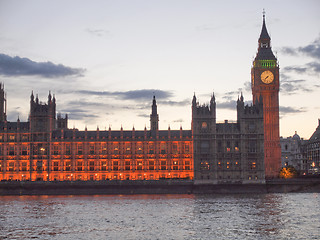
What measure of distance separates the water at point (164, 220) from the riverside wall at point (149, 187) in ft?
118

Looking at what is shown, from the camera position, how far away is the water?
8181 cm

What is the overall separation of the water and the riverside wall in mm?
36110

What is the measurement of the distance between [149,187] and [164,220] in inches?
2812

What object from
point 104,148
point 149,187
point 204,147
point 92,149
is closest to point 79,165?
point 92,149

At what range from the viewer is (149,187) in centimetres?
16950

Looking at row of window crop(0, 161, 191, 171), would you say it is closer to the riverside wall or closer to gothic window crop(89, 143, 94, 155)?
gothic window crop(89, 143, 94, 155)

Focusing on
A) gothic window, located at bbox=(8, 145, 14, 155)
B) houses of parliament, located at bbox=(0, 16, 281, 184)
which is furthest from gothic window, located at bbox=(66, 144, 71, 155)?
gothic window, located at bbox=(8, 145, 14, 155)

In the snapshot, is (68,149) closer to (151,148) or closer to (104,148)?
(104,148)

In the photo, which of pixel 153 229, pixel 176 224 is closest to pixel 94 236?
pixel 153 229

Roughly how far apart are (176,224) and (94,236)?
17280 millimetres

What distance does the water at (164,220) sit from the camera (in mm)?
81812

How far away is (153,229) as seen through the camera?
8762cm

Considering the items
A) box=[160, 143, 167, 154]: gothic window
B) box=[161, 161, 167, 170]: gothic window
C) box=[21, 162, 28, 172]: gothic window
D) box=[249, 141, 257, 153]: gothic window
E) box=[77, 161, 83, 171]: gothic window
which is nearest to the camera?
box=[249, 141, 257, 153]: gothic window

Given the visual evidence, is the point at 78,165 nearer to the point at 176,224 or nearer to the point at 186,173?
the point at 186,173
